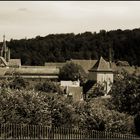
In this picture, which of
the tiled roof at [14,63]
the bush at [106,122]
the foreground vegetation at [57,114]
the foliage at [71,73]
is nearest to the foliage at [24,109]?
the foreground vegetation at [57,114]

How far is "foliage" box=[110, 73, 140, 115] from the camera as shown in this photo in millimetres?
35812

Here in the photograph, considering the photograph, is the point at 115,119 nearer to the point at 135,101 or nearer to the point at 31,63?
the point at 135,101

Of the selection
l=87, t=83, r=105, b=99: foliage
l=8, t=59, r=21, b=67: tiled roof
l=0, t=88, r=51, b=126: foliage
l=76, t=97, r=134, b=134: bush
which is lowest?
l=87, t=83, r=105, b=99: foliage

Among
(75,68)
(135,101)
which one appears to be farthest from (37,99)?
(75,68)

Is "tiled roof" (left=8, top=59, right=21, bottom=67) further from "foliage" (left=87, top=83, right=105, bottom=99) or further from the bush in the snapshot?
the bush

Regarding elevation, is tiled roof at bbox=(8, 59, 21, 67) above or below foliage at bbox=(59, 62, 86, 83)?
above

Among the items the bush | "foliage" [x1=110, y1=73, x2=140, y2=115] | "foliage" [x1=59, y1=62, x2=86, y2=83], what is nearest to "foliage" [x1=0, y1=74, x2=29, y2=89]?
"foliage" [x1=110, y1=73, x2=140, y2=115]

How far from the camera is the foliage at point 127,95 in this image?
117ft

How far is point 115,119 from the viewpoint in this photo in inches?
1082

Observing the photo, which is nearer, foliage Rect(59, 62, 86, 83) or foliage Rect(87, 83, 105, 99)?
foliage Rect(87, 83, 105, 99)

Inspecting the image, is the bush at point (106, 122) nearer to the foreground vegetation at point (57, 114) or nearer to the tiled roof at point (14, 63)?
the foreground vegetation at point (57, 114)

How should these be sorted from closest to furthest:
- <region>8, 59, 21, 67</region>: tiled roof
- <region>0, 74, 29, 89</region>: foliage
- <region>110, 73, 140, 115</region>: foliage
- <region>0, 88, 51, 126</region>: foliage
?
<region>0, 88, 51, 126</region>: foliage
<region>110, 73, 140, 115</region>: foliage
<region>0, 74, 29, 89</region>: foliage
<region>8, 59, 21, 67</region>: tiled roof

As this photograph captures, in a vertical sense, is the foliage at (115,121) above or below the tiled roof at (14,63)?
below

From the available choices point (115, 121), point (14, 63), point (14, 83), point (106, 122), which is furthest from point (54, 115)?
point (14, 63)
